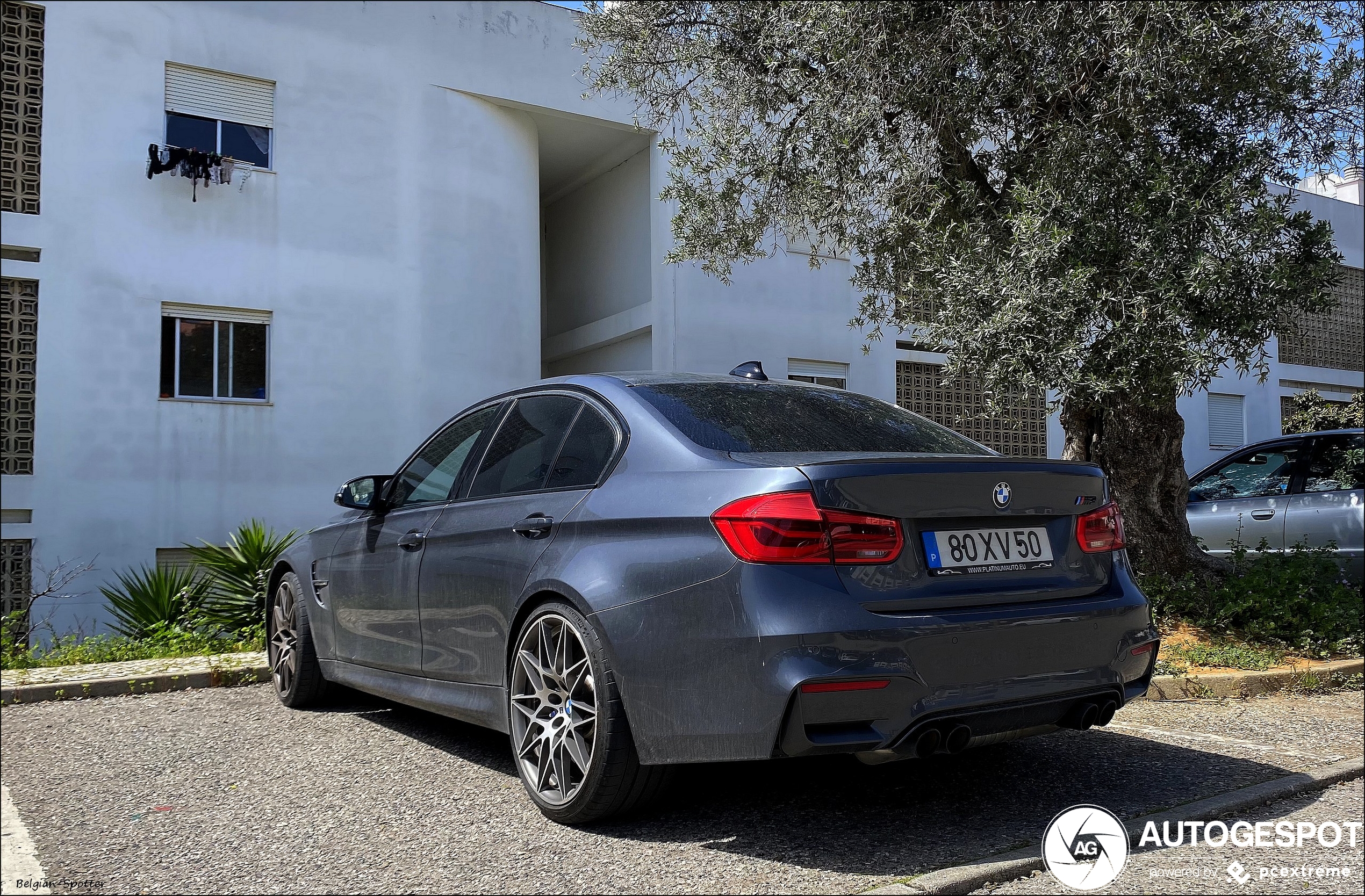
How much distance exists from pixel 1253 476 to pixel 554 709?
24.7ft

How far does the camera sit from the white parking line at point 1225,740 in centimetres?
478

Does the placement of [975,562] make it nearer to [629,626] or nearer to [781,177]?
[629,626]

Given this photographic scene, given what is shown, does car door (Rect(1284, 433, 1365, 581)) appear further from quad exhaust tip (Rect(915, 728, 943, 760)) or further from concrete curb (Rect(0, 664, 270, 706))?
concrete curb (Rect(0, 664, 270, 706))

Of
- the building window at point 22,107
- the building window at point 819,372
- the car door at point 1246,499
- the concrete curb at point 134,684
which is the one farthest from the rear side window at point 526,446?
the building window at point 819,372

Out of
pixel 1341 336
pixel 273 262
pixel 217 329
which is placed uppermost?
pixel 1341 336

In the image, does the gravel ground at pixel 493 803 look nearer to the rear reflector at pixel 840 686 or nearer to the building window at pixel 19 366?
the rear reflector at pixel 840 686

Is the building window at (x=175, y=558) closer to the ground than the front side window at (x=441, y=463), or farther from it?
closer to the ground

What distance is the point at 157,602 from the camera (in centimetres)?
1032

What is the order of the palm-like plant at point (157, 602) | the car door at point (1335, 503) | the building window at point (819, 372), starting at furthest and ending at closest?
1. the building window at point (819, 372)
2. the palm-like plant at point (157, 602)
3. the car door at point (1335, 503)

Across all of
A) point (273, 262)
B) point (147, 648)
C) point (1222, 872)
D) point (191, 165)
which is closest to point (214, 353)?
point (273, 262)

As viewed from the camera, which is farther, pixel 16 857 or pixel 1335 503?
pixel 1335 503

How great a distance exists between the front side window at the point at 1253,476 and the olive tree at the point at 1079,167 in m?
0.92

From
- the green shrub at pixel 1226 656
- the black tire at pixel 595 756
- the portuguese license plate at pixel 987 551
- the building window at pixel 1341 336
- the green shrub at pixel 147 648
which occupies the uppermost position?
the building window at pixel 1341 336

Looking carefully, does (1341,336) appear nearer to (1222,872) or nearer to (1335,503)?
(1335,503)
